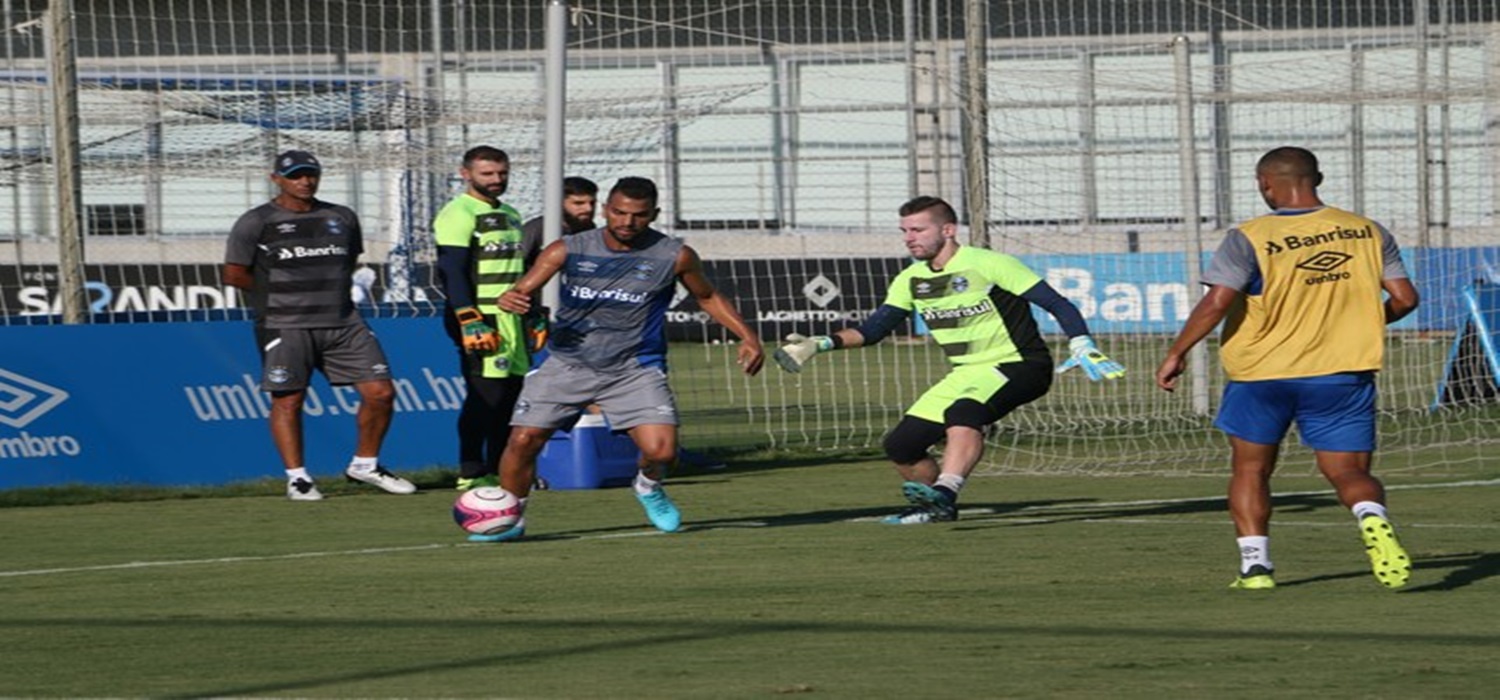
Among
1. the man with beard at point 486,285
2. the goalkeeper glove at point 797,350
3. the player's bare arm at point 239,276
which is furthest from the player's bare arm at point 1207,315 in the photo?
the player's bare arm at point 239,276

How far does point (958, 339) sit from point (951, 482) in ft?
2.42

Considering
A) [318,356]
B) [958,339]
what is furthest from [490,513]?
[318,356]

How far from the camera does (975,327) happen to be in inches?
500

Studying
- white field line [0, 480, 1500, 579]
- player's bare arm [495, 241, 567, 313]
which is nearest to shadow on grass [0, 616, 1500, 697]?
white field line [0, 480, 1500, 579]

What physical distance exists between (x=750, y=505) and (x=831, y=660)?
6.33m

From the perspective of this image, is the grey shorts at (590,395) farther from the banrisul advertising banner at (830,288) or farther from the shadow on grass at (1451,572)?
the banrisul advertising banner at (830,288)

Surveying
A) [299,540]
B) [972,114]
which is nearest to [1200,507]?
[299,540]

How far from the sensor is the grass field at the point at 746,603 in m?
7.30

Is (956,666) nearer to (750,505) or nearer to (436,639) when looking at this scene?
(436,639)

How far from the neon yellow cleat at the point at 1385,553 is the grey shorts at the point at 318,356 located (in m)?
6.69

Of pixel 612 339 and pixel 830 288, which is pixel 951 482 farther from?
pixel 830 288

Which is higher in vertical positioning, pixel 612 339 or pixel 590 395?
pixel 612 339

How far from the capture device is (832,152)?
125ft

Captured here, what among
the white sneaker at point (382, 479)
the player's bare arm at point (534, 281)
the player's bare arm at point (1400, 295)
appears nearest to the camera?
the player's bare arm at point (1400, 295)
